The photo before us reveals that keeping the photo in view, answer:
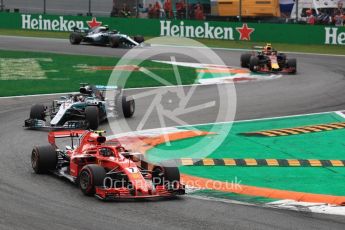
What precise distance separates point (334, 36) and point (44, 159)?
108 feet

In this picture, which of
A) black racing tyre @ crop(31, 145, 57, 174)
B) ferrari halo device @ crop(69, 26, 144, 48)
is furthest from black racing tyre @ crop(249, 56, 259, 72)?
black racing tyre @ crop(31, 145, 57, 174)

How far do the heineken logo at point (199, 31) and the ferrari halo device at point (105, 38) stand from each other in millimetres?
5780

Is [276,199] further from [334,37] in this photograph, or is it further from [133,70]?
[334,37]

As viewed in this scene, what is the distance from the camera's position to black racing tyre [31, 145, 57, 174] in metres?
13.6

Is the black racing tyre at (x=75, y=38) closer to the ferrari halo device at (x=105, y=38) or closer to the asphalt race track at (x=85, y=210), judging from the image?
the ferrari halo device at (x=105, y=38)

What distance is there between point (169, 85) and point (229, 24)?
64.2ft

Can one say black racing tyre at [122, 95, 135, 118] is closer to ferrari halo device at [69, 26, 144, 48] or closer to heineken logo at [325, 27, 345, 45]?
ferrari halo device at [69, 26, 144, 48]

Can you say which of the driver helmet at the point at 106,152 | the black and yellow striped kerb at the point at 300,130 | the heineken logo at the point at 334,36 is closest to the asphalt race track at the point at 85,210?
the driver helmet at the point at 106,152

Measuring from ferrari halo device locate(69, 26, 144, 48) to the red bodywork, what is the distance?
27781mm

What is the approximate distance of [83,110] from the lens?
19.2 metres

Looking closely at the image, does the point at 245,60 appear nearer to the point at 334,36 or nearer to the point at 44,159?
the point at 334,36

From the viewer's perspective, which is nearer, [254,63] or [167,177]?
[167,177]

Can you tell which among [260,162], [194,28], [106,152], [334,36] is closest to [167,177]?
[106,152]

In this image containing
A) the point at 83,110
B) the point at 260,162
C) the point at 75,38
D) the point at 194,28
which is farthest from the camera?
the point at 194,28
